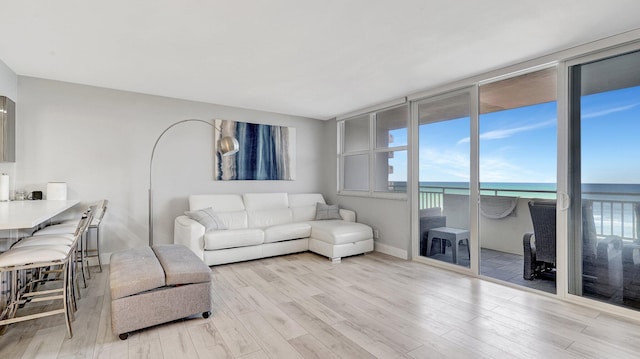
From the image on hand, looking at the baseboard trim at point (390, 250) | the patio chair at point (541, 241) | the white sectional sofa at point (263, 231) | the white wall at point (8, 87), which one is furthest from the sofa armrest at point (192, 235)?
the patio chair at point (541, 241)

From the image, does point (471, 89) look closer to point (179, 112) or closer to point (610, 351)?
point (610, 351)

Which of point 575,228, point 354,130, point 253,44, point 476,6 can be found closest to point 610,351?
point 575,228

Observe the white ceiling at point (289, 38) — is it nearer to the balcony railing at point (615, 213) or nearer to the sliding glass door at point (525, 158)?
the sliding glass door at point (525, 158)

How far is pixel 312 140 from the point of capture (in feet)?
19.7

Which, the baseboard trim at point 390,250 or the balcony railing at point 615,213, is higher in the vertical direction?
the balcony railing at point 615,213

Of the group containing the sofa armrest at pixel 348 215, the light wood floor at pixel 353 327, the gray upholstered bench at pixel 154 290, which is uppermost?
the sofa armrest at pixel 348 215

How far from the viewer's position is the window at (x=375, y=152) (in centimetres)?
466

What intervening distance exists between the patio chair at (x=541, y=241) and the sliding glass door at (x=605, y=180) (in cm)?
21

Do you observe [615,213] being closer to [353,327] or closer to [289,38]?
[353,327]

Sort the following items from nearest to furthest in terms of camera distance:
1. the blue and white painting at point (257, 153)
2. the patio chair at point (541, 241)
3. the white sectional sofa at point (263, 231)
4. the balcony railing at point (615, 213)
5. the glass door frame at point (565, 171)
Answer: the balcony railing at point (615, 213) → the glass door frame at point (565, 171) → the patio chair at point (541, 241) → the white sectional sofa at point (263, 231) → the blue and white painting at point (257, 153)

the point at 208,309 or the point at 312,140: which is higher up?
the point at 312,140

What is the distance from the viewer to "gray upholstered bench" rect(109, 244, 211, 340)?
7.23 feet

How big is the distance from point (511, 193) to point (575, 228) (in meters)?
1.34

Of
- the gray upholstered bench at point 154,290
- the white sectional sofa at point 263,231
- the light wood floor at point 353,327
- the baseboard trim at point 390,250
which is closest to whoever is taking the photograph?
the light wood floor at point 353,327
